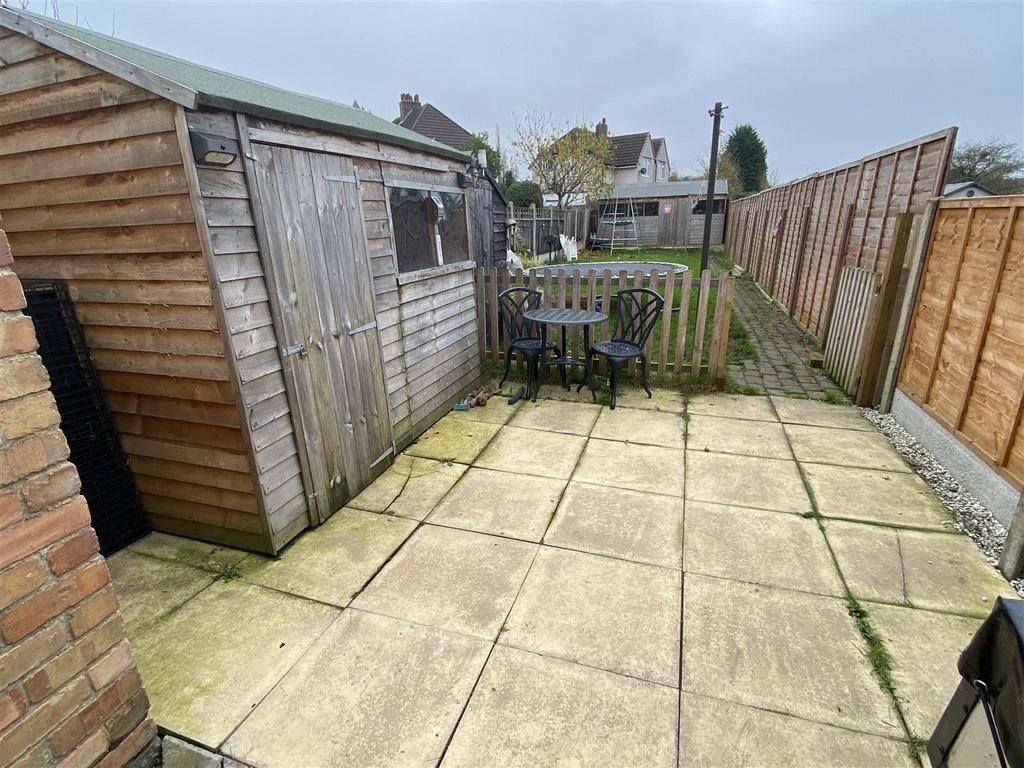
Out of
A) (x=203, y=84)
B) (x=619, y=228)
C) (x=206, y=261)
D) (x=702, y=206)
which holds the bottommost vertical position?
(x=206, y=261)

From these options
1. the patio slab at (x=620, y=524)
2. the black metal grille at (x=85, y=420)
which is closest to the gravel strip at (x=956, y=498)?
the patio slab at (x=620, y=524)

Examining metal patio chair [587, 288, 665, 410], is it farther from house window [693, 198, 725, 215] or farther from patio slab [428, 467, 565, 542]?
house window [693, 198, 725, 215]

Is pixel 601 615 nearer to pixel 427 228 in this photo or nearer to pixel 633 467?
pixel 633 467

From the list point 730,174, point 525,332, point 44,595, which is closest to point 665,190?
point 730,174

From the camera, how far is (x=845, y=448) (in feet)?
12.1

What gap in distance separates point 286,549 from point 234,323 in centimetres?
133

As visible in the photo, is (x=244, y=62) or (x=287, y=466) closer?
(x=287, y=466)

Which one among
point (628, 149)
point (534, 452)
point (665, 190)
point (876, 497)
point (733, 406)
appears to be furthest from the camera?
point (628, 149)

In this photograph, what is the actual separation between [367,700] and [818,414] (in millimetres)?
4327

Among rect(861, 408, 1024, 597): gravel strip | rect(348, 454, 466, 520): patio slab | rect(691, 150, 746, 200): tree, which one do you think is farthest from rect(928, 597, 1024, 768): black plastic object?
rect(691, 150, 746, 200): tree

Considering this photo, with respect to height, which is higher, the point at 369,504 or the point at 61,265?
the point at 61,265

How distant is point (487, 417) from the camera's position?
4.53m

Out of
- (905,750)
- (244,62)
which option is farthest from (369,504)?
(244,62)

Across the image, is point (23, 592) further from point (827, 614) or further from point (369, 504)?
point (827, 614)
